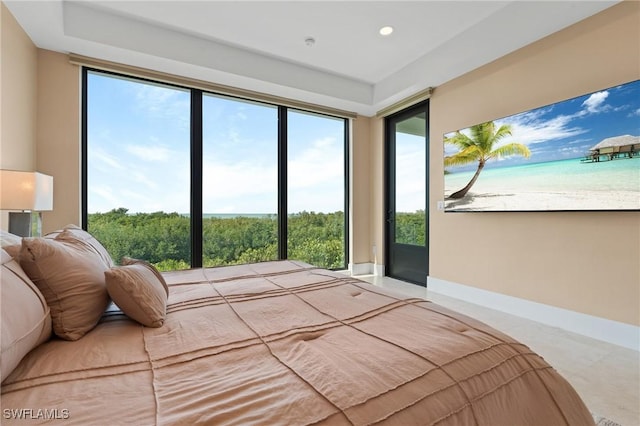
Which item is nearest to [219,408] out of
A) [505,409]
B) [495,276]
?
[505,409]

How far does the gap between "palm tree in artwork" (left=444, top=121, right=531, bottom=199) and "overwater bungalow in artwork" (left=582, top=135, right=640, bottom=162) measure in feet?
1.61

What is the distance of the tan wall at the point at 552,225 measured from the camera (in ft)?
7.34

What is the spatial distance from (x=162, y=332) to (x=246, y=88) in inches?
134

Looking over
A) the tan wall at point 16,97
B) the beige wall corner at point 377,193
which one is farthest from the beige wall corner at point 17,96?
the beige wall corner at point 377,193

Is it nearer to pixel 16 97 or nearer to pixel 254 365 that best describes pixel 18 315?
pixel 254 365

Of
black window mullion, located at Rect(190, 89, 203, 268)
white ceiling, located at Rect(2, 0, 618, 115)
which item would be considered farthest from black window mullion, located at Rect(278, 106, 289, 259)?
black window mullion, located at Rect(190, 89, 203, 268)

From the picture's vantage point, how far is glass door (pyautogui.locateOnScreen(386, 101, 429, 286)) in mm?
4059

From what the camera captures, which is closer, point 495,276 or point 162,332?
point 162,332

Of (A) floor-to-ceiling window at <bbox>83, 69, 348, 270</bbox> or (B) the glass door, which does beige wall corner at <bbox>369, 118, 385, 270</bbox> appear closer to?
(B) the glass door

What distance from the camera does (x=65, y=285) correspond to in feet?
3.14

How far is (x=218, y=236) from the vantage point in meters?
3.73

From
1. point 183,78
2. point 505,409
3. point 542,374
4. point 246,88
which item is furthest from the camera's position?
point 246,88

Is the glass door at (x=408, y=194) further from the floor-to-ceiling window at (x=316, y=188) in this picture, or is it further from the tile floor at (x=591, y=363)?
the tile floor at (x=591, y=363)

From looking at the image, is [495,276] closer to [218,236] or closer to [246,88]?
[218,236]
